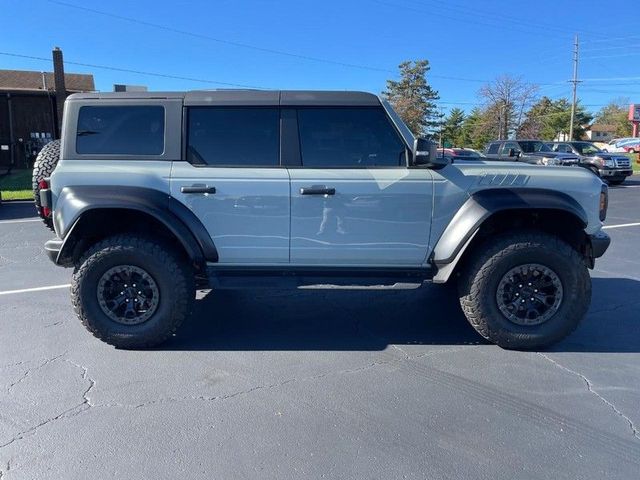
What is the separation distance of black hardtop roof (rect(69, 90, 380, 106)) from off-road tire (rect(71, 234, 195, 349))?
1.18 m

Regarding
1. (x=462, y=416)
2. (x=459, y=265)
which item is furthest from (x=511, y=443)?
(x=459, y=265)

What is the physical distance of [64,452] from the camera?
2.82 meters

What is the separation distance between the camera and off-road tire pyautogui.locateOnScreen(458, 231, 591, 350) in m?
4.14

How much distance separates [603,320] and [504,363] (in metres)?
1.66

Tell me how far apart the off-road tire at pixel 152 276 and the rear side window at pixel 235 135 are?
0.87 meters

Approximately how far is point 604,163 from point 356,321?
20.5 meters

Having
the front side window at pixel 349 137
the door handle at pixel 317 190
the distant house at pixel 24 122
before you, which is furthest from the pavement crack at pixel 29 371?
the distant house at pixel 24 122

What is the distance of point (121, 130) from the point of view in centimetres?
430

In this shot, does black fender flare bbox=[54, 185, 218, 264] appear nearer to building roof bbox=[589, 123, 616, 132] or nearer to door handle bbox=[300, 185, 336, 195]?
door handle bbox=[300, 185, 336, 195]

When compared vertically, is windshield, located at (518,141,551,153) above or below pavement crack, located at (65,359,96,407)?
above

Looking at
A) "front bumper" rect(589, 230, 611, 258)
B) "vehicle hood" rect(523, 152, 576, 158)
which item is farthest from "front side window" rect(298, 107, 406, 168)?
"vehicle hood" rect(523, 152, 576, 158)

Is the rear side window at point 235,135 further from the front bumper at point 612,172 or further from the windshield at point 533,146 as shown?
the front bumper at point 612,172

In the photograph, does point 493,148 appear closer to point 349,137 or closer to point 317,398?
point 349,137

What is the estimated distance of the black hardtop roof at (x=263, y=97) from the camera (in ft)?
14.0
